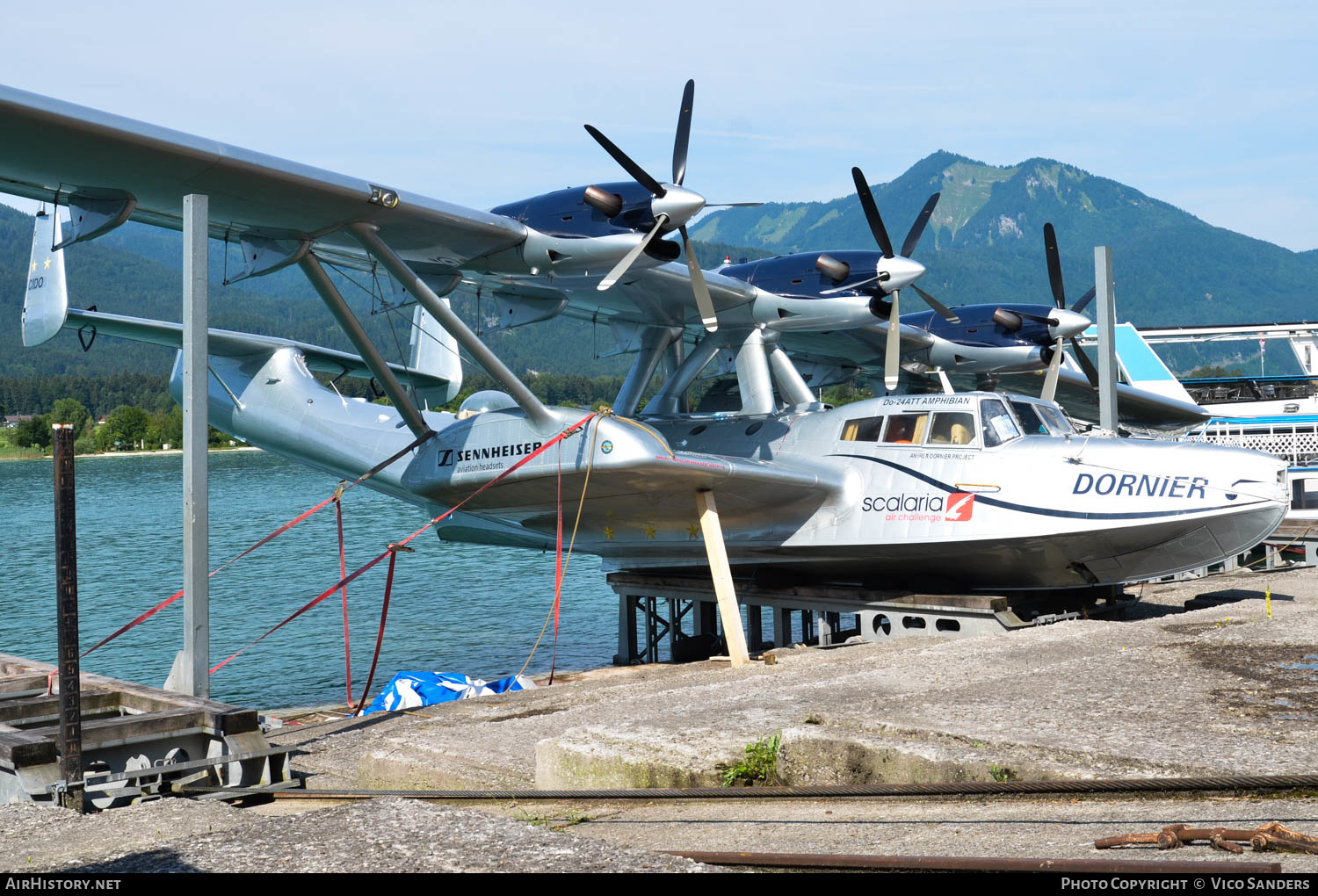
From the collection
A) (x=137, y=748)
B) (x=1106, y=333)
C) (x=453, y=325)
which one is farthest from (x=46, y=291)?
(x=1106, y=333)

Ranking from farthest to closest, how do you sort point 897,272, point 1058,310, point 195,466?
point 1058,310 < point 897,272 < point 195,466

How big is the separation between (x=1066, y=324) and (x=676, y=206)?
8879mm

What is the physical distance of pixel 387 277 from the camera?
1367cm

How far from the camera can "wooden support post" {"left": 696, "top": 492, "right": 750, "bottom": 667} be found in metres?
12.9

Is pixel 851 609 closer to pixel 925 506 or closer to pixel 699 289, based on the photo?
pixel 925 506

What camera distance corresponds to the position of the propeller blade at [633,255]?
1292 centimetres

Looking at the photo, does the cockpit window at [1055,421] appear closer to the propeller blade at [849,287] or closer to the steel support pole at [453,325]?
the propeller blade at [849,287]

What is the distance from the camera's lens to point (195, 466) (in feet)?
28.7

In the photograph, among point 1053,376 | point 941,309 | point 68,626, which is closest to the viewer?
point 68,626

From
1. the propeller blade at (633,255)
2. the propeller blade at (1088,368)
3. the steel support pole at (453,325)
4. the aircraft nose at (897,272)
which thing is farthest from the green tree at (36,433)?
the propeller blade at (633,255)

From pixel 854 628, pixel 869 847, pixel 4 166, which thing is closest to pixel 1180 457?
pixel 854 628

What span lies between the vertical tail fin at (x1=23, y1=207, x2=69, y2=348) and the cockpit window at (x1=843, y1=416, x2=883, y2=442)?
31.7ft

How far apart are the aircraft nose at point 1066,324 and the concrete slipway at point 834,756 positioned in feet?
32.1
